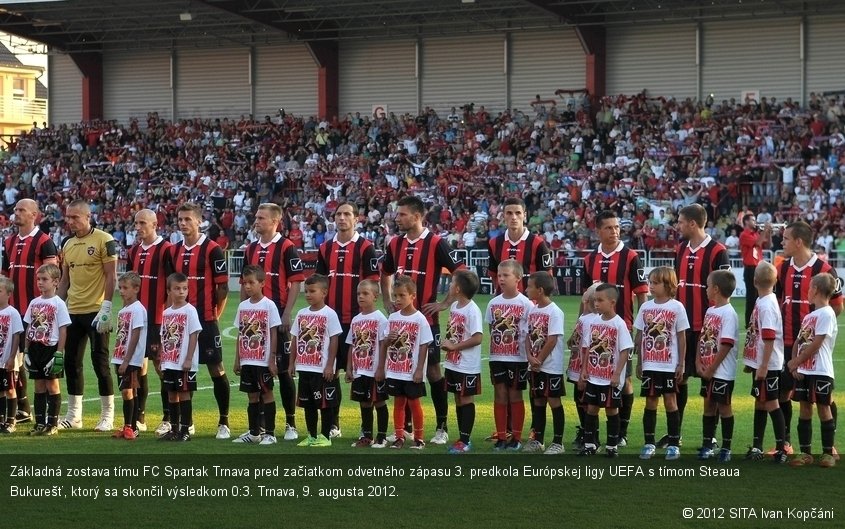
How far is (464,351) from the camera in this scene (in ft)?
31.2

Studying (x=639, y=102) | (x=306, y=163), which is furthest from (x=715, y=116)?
(x=306, y=163)

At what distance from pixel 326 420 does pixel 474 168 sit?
2598cm

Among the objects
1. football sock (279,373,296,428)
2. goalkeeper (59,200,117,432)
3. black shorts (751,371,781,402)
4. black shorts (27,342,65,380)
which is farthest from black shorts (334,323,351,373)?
black shorts (751,371,781,402)

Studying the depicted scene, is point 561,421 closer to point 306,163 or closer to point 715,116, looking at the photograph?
point 715,116

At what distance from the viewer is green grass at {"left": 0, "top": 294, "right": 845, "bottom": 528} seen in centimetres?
720

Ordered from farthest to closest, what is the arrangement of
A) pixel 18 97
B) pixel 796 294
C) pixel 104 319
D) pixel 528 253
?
pixel 18 97
pixel 104 319
pixel 528 253
pixel 796 294

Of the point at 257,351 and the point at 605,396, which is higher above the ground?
the point at 257,351

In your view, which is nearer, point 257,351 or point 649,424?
point 649,424

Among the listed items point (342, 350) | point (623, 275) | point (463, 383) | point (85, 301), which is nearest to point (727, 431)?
point (623, 275)

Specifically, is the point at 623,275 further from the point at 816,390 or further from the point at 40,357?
the point at 40,357

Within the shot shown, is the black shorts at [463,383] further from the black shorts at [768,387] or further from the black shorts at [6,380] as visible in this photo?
the black shorts at [6,380]

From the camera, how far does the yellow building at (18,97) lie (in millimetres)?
79062

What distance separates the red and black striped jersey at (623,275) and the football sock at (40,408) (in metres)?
4.73

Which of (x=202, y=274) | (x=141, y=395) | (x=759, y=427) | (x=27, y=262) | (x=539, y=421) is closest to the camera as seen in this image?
(x=759, y=427)
